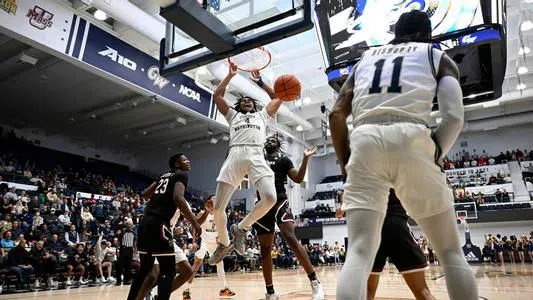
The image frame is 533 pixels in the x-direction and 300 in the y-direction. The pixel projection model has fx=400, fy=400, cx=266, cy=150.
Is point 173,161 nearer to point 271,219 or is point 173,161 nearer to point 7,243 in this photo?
point 271,219

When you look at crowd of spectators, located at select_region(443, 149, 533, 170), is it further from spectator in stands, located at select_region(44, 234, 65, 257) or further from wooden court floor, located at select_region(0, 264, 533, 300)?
spectator in stands, located at select_region(44, 234, 65, 257)

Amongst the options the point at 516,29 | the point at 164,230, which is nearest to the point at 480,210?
the point at 516,29

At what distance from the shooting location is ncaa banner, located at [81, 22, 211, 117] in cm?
1005

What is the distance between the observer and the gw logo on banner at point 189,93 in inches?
510

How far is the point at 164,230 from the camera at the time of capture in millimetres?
3719

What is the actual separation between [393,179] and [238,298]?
379 cm

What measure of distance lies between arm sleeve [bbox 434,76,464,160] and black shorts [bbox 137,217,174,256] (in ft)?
8.50

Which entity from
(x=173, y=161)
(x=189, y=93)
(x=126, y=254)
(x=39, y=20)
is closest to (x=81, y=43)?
(x=39, y=20)

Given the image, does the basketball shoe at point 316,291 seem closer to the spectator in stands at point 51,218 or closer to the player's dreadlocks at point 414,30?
the player's dreadlocks at point 414,30

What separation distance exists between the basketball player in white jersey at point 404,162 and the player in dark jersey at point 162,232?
203 centimetres

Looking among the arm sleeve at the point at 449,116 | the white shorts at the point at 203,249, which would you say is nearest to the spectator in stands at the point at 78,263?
the white shorts at the point at 203,249

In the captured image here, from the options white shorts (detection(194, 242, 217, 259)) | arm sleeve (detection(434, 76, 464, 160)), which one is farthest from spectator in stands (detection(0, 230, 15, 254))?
arm sleeve (detection(434, 76, 464, 160))

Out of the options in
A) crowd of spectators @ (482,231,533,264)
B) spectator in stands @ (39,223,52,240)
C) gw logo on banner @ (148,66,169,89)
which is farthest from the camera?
crowd of spectators @ (482,231,533,264)

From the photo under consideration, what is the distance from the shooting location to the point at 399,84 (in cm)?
201
